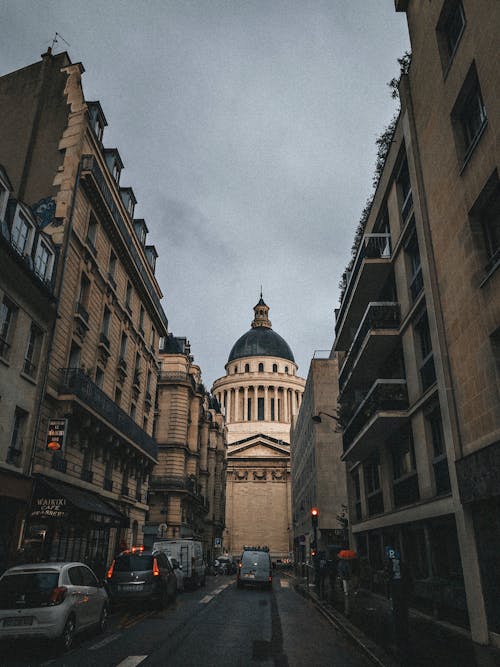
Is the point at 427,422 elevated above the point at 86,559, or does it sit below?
above

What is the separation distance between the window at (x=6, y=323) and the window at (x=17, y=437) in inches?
85.9

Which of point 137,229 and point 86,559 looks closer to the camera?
point 86,559

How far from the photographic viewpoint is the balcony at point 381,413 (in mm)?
17516

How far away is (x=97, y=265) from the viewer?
24.3 meters

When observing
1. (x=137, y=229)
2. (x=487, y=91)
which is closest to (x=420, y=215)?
(x=487, y=91)

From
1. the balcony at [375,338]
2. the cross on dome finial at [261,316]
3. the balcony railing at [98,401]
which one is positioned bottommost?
the balcony railing at [98,401]

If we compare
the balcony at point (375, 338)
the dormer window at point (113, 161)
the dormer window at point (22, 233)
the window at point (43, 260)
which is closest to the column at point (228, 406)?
the dormer window at point (113, 161)

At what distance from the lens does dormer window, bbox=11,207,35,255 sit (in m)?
17.3

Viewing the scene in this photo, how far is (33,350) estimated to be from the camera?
1903 centimetres

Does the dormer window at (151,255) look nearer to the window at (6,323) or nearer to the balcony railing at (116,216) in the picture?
the balcony railing at (116,216)

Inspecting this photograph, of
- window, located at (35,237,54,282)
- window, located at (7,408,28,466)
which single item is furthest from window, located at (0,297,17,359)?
window, located at (7,408,28,466)

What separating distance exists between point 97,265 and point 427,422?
627 inches

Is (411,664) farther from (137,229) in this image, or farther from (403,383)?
(137,229)

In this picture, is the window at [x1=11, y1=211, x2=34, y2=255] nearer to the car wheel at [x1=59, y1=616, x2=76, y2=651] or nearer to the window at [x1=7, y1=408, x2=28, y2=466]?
the window at [x1=7, y1=408, x2=28, y2=466]
